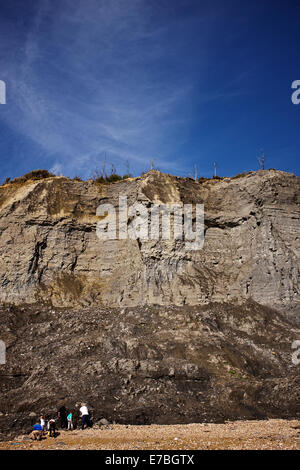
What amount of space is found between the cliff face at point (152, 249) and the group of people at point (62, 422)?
9649mm

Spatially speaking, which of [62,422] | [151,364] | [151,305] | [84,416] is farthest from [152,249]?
[62,422]

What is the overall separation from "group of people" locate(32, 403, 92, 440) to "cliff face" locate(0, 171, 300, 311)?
9649 mm

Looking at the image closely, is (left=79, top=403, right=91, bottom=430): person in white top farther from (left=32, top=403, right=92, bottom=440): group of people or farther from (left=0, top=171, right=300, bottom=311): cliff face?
(left=0, top=171, right=300, bottom=311): cliff face

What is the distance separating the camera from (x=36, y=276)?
86.3ft

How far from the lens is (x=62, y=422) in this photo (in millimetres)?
14695

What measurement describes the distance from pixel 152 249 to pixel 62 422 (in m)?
12.5

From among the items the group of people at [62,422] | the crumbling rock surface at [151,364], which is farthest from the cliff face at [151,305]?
the group of people at [62,422]

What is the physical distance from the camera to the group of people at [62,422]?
1358cm

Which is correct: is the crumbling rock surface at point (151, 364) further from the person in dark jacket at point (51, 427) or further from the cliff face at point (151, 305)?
the person in dark jacket at point (51, 427)

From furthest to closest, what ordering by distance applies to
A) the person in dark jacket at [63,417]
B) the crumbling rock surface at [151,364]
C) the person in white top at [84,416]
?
1. the crumbling rock surface at [151,364]
2. the person in dark jacket at [63,417]
3. the person in white top at [84,416]

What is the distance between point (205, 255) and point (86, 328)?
31.8ft

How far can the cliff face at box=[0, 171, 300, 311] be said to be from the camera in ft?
80.6

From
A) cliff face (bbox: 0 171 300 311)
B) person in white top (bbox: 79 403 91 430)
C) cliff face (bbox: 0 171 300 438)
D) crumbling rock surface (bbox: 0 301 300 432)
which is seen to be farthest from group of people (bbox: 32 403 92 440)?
cliff face (bbox: 0 171 300 311)
